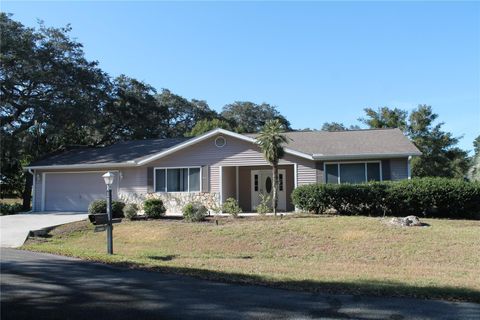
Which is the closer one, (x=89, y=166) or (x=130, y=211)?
(x=130, y=211)

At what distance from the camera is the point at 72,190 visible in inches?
1007

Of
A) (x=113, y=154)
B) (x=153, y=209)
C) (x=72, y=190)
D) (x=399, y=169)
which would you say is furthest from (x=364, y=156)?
(x=72, y=190)

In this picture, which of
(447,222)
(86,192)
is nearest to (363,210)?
(447,222)

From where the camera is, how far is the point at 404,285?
321 inches

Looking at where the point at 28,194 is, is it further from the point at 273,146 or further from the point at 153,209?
the point at 273,146

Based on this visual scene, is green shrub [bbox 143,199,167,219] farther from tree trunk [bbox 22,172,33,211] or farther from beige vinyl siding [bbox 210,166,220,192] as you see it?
tree trunk [bbox 22,172,33,211]

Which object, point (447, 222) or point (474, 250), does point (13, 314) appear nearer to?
point (474, 250)

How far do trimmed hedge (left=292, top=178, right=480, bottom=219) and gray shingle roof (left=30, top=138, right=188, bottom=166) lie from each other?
956 centimetres

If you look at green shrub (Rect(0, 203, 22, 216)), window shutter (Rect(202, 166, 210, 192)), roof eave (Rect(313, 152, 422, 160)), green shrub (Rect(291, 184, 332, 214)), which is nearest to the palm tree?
green shrub (Rect(291, 184, 332, 214))

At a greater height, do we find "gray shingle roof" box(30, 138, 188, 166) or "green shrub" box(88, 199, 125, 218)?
"gray shingle roof" box(30, 138, 188, 166)

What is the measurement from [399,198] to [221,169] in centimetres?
821

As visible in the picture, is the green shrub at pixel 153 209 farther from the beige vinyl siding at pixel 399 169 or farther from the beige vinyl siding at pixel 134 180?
the beige vinyl siding at pixel 399 169

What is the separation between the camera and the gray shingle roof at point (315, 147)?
20891 mm

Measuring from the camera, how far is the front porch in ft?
75.0
